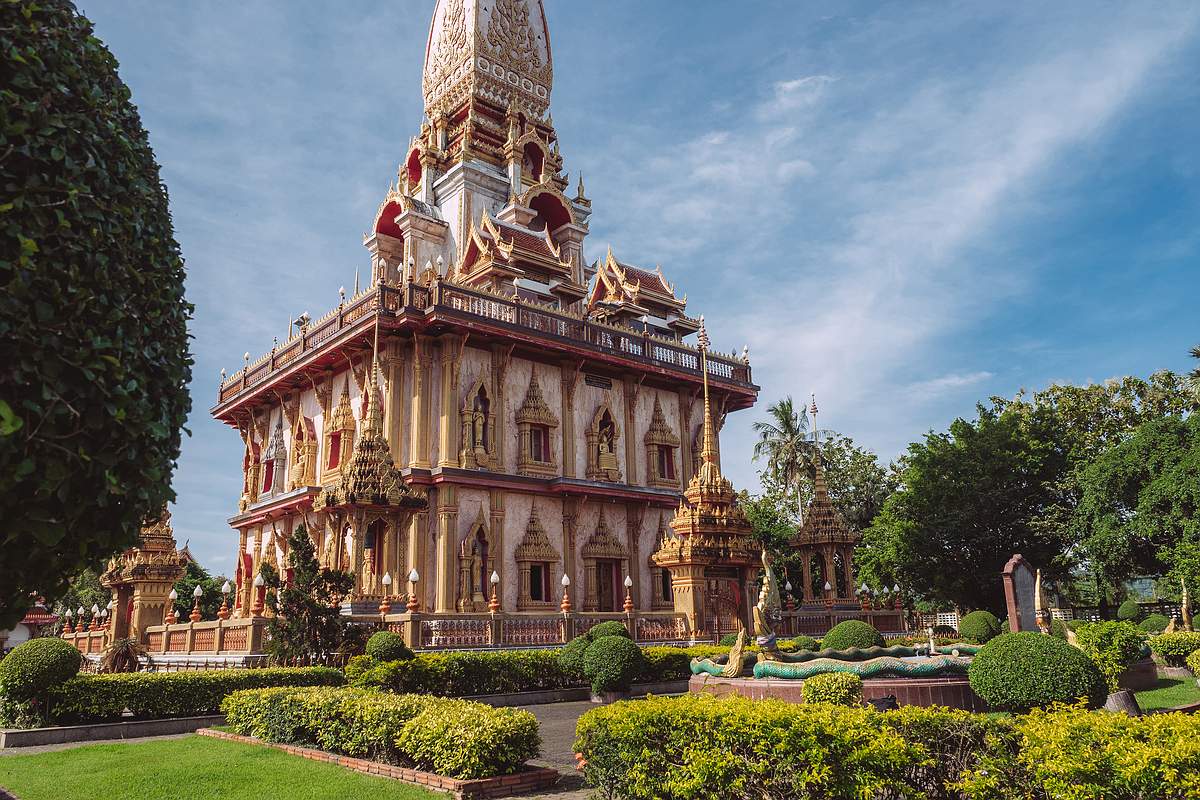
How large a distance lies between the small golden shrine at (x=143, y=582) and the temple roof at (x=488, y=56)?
71.3 feet

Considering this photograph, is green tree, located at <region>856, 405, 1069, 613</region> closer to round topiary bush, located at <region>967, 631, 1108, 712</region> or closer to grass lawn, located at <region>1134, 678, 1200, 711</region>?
grass lawn, located at <region>1134, 678, 1200, 711</region>

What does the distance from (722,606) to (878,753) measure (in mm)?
15522

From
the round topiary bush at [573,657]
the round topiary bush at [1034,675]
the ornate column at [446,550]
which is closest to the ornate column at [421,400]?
the ornate column at [446,550]

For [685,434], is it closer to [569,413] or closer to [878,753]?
[569,413]

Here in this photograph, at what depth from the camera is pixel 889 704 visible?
395 inches

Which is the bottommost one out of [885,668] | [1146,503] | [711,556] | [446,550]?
[885,668]

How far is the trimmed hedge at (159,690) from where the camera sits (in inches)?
492

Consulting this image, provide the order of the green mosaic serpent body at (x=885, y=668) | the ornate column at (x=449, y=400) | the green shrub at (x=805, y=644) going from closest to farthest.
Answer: the green mosaic serpent body at (x=885, y=668), the green shrub at (x=805, y=644), the ornate column at (x=449, y=400)

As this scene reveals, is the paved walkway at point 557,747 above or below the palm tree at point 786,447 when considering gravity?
below

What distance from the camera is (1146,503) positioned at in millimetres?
28094

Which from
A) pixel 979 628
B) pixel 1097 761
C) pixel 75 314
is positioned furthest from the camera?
pixel 979 628

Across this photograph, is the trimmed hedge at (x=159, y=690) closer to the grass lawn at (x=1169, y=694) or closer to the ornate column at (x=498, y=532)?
the ornate column at (x=498, y=532)

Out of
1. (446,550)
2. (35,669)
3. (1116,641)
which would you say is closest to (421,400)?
(446,550)

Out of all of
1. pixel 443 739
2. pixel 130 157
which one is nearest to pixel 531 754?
pixel 443 739
